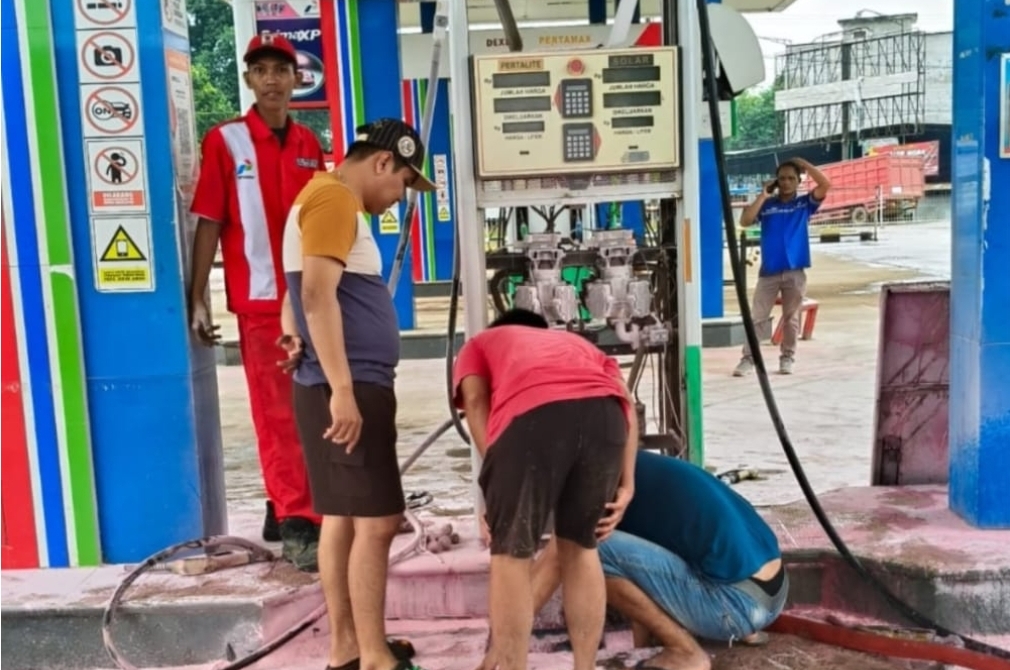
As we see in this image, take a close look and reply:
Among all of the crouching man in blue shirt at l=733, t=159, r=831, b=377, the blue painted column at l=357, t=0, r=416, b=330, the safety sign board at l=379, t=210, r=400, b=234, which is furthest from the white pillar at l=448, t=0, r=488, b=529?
the safety sign board at l=379, t=210, r=400, b=234

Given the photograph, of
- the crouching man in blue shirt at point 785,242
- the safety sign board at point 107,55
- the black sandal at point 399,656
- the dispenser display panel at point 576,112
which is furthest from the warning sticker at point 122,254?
the crouching man in blue shirt at point 785,242

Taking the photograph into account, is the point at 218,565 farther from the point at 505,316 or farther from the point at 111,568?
the point at 505,316

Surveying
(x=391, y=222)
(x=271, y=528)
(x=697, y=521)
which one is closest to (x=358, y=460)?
(x=697, y=521)

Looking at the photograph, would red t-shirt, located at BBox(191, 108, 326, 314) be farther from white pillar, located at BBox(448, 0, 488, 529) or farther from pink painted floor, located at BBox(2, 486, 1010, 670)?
pink painted floor, located at BBox(2, 486, 1010, 670)

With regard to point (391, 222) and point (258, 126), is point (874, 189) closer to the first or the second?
point (391, 222)

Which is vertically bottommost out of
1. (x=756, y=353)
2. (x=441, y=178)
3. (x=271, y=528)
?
(x=271, y=528)

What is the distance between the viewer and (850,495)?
454 centimetres

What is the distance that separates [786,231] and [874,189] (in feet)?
96.6

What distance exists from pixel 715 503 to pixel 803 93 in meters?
49.9

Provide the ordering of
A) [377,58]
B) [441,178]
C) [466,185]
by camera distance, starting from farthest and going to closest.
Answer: [441,178], [377,58], [466,185]

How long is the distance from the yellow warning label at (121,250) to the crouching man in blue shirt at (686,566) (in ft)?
6.28

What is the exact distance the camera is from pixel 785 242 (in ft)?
27.3

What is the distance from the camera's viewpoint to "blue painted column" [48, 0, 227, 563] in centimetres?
376

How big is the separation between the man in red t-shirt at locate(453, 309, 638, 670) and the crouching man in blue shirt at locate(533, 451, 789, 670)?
A: 0.20 metres
